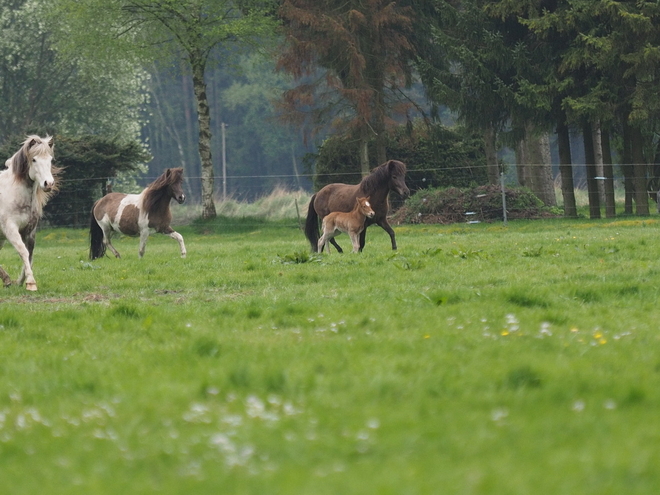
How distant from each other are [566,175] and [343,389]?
26.9 metres

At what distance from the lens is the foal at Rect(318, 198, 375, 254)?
1641cm

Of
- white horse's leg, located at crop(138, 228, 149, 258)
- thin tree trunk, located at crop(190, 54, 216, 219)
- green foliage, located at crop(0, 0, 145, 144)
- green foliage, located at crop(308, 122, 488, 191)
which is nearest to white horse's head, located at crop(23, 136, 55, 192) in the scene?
white horse's leg, located at crop(138, 228, 149, 258)

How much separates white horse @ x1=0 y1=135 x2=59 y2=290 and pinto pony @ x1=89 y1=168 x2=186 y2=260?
5.48 meters

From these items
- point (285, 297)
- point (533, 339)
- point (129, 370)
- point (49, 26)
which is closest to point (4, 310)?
point (285, 297)

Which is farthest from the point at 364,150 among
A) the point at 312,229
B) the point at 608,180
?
the point at 312,229

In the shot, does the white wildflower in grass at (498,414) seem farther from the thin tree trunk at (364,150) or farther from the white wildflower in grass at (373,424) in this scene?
the thin tree trunk at (364,150)

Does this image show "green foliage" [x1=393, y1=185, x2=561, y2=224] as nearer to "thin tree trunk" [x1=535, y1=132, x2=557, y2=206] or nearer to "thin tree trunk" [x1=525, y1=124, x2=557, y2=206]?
"thin tree trunk" [x1=525, y1=124, x2=557, y2=206]

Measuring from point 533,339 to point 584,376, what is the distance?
4.54 feet

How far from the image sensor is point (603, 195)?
32.2 meters

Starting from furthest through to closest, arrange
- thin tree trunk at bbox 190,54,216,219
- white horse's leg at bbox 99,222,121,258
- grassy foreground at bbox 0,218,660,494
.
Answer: thin tree trunk at bbox 190,54,216,219, white horse's leg at bbox 99,222,121,258, grassy foreground at bbox 0,218,660,494

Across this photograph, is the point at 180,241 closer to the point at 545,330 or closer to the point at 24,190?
the point at 24,190

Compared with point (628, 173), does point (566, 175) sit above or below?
above

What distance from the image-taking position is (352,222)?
16453mm

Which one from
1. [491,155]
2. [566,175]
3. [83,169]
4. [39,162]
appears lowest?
[566,175]
